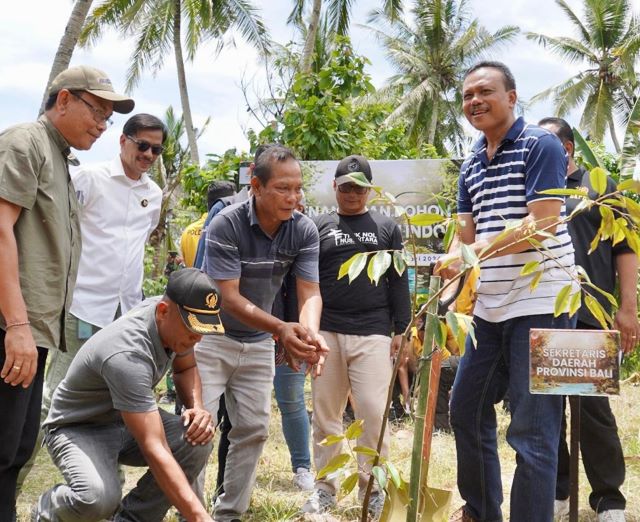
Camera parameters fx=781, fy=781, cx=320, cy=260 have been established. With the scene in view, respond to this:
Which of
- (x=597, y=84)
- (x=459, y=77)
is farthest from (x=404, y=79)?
(x=597, y=84)


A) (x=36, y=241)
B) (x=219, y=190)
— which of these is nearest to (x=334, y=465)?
(x=36, y=241)

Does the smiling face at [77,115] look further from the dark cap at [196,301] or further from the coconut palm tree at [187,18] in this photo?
the coconut palm tree at [187,18]

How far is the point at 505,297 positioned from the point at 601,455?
3.93ft

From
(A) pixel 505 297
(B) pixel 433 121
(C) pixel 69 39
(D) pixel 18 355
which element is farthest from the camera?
(B) pixel 433 121

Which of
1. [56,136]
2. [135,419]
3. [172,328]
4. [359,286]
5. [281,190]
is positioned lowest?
[135,419]

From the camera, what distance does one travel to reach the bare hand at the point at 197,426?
10.5ft

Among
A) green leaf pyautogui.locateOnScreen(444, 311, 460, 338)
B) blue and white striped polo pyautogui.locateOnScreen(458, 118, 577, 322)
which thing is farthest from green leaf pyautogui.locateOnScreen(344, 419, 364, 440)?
blue and white striped polo pyautogui.locateOnScreen(458, 118, 577, 322)

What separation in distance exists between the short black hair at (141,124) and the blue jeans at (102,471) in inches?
60.6

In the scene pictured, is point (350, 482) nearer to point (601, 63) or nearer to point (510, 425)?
point (510, 425)

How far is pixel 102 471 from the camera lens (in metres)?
3.01

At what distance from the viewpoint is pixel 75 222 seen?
317 centimetres

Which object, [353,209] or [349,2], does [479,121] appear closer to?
[353,209]

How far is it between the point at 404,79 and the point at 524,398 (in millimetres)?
31302

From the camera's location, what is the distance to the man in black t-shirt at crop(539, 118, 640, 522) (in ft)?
12.5
